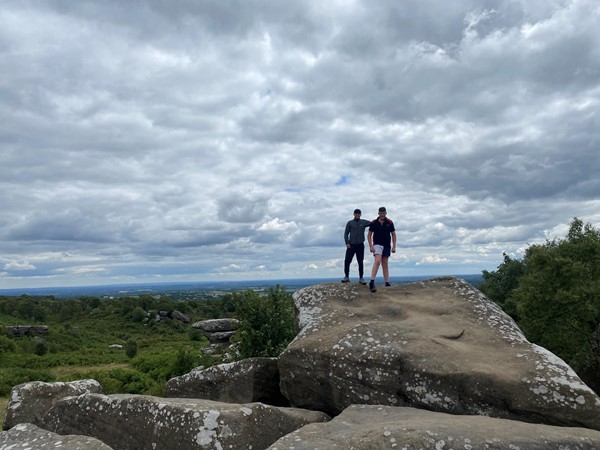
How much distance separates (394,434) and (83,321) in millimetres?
86129

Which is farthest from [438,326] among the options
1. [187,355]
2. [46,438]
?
[187,355]

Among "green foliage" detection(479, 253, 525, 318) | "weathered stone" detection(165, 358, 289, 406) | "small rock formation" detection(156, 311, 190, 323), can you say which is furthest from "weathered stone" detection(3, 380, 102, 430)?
"small rock formation" detection(156, 311, 190, 323)

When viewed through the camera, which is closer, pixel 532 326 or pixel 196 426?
pixel 196 426

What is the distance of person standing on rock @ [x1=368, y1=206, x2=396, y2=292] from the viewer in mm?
16734

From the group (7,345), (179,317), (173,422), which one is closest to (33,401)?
(173,422)

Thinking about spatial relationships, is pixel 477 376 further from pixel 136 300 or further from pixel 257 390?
pixel 136 300

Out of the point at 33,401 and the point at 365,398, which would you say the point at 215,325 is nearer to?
the point at 33,401

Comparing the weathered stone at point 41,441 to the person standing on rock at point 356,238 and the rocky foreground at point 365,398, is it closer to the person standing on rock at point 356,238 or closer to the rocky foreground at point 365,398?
the rocky foreground at point 365,398

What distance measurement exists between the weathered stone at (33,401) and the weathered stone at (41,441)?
4162mm

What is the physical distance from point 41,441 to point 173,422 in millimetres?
2390

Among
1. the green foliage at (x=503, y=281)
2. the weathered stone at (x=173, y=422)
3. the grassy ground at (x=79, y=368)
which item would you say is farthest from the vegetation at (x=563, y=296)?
the grassy ground at (x=79, y=368)

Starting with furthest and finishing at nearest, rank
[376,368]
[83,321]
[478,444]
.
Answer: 1. [83,321]
2. [376,368]
3. [478,444]

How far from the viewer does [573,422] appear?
9.75 m

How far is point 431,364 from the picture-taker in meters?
11.1
